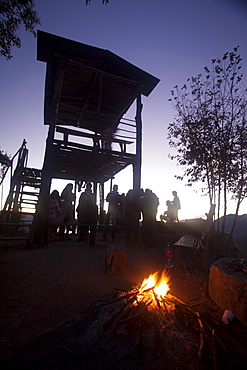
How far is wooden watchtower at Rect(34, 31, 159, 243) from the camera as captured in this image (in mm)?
7438

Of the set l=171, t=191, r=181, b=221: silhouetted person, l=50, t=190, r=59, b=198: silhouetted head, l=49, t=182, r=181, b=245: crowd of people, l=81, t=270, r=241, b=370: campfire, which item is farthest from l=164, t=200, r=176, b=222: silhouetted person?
l=81, t=270, r=241, b=370: campfire

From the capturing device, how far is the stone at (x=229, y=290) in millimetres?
2840

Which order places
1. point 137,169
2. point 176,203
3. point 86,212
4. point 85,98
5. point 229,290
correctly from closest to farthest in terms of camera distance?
point 229,290, point 86,212, point 137,169, point 85,98, point 176,203

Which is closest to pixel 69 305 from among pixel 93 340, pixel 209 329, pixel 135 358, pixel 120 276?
pixel 93 340

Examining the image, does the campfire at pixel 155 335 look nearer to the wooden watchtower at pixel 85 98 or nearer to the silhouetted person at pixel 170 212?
the wooden watchtower at pixel 85 98

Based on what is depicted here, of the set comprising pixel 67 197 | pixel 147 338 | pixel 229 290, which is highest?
pixel 67 197

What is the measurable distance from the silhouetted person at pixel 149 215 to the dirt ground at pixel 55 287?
4.64ft

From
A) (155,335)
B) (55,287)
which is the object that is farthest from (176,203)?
(155,335)

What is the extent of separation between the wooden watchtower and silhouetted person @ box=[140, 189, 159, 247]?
0.77 meters

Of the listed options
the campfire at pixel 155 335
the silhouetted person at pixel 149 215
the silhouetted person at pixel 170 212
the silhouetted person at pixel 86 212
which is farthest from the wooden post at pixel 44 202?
the silhouetted person at pixel 170 212

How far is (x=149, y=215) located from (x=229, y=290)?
5.02 m

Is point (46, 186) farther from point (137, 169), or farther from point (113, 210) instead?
point (137, 169)

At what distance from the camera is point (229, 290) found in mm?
3072

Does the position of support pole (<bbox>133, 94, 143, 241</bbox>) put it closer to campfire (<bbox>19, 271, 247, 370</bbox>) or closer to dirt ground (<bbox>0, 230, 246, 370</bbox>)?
dirt ground (<bbox>0, 230, 246, 370</bbox>)
